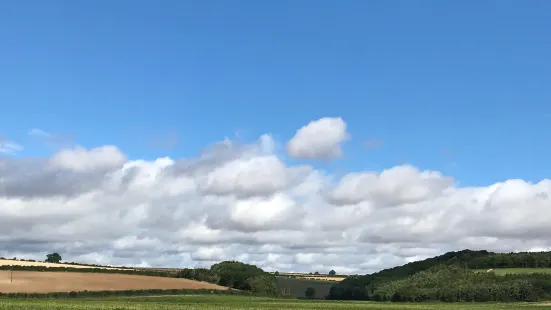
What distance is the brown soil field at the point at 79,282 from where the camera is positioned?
145000mm

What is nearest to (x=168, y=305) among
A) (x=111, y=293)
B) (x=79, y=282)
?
(x=111, y=293)

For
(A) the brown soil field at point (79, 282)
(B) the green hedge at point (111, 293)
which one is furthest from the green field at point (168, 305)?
(A) the brown soil field at point (79, 282)

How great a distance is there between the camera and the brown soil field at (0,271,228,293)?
14500 centimetres

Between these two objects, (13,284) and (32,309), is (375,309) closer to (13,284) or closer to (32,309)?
(32,309)

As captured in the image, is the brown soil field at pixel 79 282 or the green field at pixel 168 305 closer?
the green field at pixel 168 305

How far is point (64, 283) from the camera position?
15788 centimetres

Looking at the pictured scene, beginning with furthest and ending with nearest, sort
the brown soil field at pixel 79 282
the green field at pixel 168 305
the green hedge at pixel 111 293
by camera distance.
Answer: the brown soil field at pixel 79 282
the green hedge at pixel 111 293
the green field at pixel 168 305

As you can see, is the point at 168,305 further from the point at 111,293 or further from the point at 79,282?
the point at 79,282

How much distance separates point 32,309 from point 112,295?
88.2 m

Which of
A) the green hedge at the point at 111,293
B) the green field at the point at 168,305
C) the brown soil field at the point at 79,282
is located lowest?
the green field at the point at 168,305

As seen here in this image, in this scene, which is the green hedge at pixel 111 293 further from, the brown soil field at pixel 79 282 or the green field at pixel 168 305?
the green field at pixel 168 305

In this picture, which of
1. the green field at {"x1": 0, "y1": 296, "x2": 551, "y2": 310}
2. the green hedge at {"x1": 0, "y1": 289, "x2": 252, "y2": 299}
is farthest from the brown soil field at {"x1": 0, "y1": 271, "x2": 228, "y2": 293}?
the green field at {"x1": 0, "y1": 296, "x2": 551, "y2": 310}

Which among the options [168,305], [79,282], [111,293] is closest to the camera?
[168,305]

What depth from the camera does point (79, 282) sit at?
532 ft
